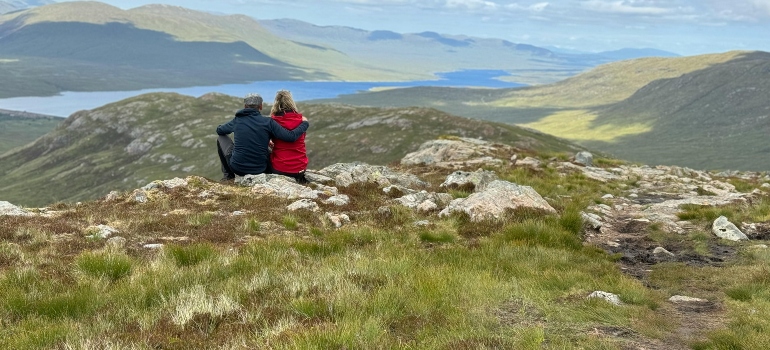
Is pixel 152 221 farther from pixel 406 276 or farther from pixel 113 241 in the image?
pixel 406 276

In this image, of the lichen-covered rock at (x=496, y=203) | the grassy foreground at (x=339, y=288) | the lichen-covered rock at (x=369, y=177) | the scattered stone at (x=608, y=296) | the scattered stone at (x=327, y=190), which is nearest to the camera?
the grassy foreground at (x=339, y=288)

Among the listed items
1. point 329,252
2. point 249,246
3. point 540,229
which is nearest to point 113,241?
point 249,246

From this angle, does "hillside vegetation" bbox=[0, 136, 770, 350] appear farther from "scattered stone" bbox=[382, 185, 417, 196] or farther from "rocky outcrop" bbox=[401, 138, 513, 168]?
"rocky outcrop" bbox=[401, 138, 513, 168]

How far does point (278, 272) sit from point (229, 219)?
16.9ft

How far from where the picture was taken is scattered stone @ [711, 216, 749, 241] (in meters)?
11.8

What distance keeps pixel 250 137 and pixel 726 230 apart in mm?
14058

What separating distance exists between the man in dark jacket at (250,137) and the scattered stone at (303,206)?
374 centimetres

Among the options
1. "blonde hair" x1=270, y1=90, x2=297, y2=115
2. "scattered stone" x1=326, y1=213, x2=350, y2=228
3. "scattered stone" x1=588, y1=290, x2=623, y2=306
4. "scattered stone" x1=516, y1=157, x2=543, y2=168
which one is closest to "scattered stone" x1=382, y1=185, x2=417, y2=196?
"scattered stone" x1=326, y1=213, x2=350, y2=228

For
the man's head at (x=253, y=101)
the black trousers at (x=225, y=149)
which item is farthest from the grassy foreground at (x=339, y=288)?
the black trousers at (x=225, y=149)

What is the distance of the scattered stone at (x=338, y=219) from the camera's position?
38.3 ft

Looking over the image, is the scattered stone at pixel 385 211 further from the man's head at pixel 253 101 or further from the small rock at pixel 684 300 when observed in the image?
the small rock at pixel 684 300

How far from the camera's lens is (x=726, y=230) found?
39.4ft

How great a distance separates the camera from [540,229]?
35.0ft

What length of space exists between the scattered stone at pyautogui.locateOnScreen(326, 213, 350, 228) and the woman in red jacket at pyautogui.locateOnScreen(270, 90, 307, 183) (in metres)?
5.22
